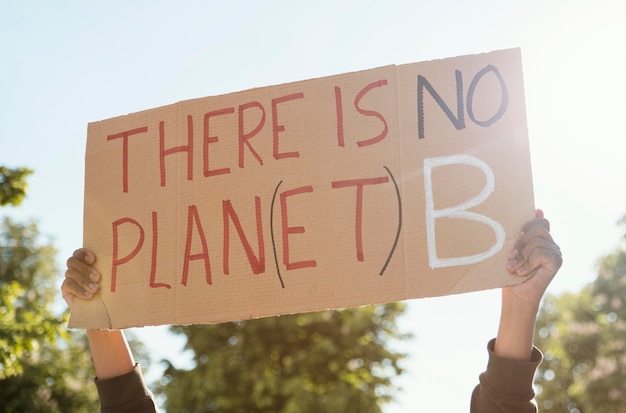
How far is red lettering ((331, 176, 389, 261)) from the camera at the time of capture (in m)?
2.82

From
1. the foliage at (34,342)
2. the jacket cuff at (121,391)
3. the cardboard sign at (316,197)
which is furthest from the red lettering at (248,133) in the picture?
the foliage at (34,342)

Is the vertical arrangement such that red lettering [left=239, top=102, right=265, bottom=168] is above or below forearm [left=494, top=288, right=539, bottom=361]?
above

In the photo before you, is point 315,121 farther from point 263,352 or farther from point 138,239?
point 263,352

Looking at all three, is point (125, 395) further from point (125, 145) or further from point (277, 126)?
point (277, 126)

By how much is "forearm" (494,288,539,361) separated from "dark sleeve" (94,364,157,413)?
1360 mm

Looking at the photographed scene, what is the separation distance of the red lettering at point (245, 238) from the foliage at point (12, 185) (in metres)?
5.15

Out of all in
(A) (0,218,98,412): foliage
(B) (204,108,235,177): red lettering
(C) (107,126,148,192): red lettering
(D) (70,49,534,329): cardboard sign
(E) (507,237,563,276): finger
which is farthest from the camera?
(A) (0,218,98,412): foliage

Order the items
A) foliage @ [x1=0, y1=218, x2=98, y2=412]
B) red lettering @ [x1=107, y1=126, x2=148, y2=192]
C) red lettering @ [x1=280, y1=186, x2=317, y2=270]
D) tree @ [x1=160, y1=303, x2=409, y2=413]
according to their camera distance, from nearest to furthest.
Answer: red lettering @ [x1=280, y1=186, x2=317, y2=270], red lettering @ [x1=107, y1=126, x2=148, y2=192], foliage @ [x1=0, y1=218, x2=98, y2=412], tree @ [x1=160, y1=303, x2=409, y2=413]

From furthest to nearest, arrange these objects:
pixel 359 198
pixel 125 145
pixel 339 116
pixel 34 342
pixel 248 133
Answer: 1. pixel 34 342
2. pixel 125 145
3. pixel 248 133
4. pixel 339 116
5. pixel 359 198

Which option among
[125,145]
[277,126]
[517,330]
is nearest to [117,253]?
[125,145]

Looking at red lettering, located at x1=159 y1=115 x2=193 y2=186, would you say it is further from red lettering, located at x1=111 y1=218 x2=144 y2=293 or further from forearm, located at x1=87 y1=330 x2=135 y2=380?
forearm, located at x1=87 y1=330 x2=135 y2=380

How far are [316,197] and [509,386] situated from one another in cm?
99

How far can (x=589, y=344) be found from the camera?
2664 centimetres

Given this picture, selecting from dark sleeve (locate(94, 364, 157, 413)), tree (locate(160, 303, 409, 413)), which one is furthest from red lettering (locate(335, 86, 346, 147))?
tree (locate(160, 303, 409, 413))
